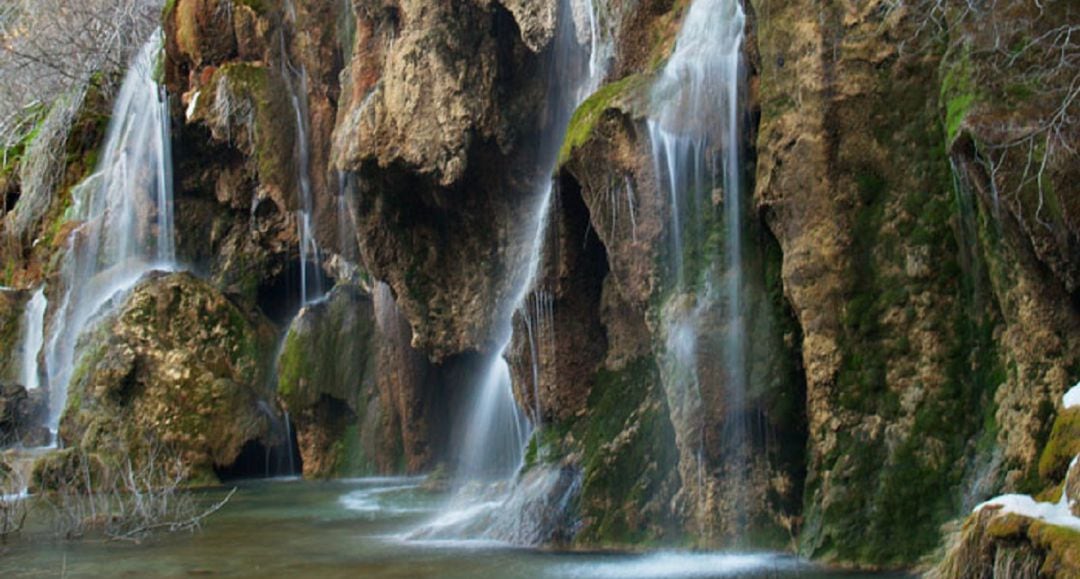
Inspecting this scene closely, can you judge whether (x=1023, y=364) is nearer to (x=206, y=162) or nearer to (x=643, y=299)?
(x=643, y=299)

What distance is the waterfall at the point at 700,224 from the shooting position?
38.0 feet

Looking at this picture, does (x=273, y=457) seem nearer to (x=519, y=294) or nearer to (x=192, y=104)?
(x=192, y=104)

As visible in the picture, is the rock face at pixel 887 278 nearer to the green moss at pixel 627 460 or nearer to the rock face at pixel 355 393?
the green moss at pixel 627 460

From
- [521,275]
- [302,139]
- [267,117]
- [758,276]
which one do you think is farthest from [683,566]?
[267,117]

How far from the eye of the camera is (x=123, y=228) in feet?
83.8

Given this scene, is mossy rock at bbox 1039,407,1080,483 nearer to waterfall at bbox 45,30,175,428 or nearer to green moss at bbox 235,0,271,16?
green moss at bbox 235,0,271,16

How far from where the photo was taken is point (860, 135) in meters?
11.0

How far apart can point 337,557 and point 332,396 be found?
9.69 m

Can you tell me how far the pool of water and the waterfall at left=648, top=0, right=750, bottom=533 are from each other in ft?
3.46

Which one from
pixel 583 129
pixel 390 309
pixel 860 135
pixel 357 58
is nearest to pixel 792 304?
pixel 860 135

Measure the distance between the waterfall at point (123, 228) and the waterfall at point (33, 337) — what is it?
936 millimetres

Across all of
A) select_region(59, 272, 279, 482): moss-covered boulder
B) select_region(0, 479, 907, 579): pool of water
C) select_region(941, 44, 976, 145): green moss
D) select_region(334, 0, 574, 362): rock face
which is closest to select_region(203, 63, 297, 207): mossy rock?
select_region(59, 272, 279, 482): moss-covered boulder

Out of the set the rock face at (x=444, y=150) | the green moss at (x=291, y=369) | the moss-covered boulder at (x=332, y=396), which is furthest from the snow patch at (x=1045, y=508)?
the green moss at (x=291, y=369)

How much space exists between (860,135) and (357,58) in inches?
378
